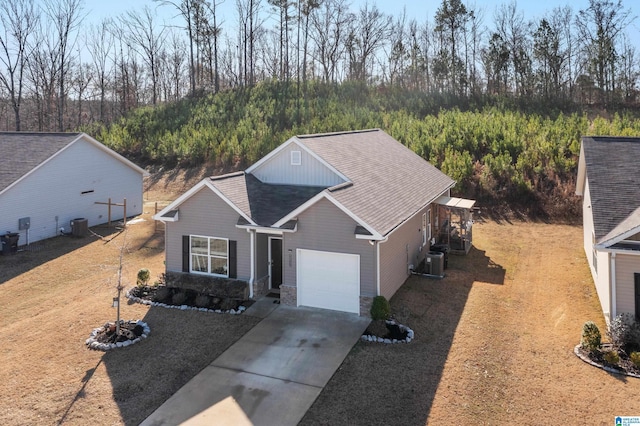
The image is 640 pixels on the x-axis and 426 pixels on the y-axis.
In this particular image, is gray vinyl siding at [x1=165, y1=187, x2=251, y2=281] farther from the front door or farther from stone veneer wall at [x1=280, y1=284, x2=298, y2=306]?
the front door

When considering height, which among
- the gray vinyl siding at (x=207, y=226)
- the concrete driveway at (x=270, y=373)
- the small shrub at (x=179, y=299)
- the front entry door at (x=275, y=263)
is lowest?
the concrete driveway at (x=270, y=373)

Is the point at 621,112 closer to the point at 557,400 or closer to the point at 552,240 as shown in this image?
the point at 552,240

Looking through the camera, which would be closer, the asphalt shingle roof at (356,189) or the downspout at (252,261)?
the asphalt shingle roof at (356,189)

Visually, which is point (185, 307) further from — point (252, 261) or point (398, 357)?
point (398, 357)

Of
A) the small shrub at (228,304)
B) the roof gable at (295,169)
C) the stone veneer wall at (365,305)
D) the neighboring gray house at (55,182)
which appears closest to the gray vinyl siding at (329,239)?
the stone veneer wall at (365,305)

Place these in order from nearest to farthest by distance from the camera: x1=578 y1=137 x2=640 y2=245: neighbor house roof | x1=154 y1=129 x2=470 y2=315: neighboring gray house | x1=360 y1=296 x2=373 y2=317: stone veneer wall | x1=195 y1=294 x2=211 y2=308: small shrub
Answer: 1. x1=578 y1=137 x2=640 y2=245: neighbor house roof
2. x1=360 y1=296 x2=373 y2=317: stone veneer wall
3. x1=154 y1=129 x2=470 y2=315: neighboring gray house
4. x1=195 y1=294 x2=211 y2=308: small shrub

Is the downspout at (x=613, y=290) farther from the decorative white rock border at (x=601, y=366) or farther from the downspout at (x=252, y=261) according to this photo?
the downspout at (x=252, y=261)

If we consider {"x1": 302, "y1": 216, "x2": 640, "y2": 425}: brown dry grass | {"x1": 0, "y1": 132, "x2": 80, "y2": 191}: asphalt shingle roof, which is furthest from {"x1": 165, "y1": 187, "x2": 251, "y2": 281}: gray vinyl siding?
{"x1": 0, "y1": 132, "x2": 80, "y2": 191}: asphalt shingle roof
